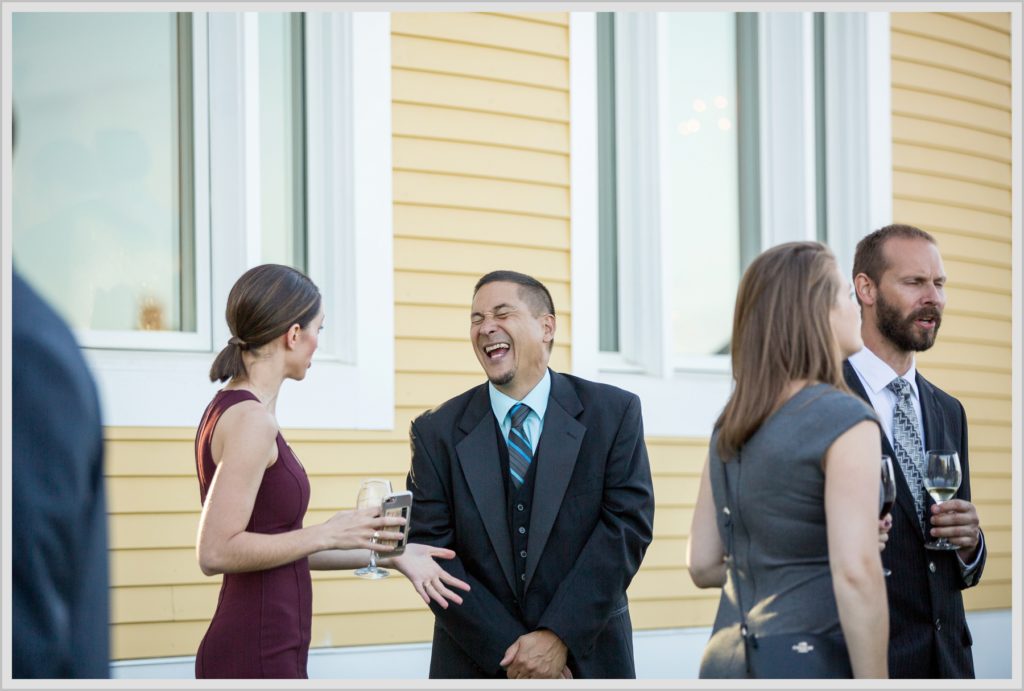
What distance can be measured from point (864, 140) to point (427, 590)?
5043mm

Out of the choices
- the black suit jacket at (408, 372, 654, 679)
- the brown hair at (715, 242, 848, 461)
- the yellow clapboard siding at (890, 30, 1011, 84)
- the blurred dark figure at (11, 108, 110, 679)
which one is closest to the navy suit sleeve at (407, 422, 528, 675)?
the black suit jacket at (408, 372, 654, 679)

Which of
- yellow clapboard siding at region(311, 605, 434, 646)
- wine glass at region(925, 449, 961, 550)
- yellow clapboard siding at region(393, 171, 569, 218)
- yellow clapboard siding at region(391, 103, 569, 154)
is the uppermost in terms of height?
yellow clapboard siding at region(391, 103, 569, 154)

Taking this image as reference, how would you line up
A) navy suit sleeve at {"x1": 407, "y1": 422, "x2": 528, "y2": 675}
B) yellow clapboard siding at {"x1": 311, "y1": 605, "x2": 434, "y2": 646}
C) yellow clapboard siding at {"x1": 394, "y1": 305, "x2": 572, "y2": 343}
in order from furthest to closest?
yellow clapboard siding at {"x1": 394, "y1": 305, "x2": 572, "y2": 343}
yellow clapboard siding at {"x1": 311, "y1": 605, "x2": 434, "y2": 646}
navy suit sleeve at {"x1": 407, "y1": 422, "x2": 528, "y2": 675}

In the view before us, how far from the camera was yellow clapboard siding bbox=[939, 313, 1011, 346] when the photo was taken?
25.2 ft

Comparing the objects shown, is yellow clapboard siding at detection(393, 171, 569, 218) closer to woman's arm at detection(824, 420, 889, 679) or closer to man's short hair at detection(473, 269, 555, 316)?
man's short hair at detection(473, 269, 555, 316)

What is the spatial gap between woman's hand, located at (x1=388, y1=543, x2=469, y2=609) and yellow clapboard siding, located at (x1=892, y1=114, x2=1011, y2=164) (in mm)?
5179

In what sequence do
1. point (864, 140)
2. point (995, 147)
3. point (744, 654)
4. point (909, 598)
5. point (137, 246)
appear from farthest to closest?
point (995, 147) < point (864, 140) < point (137, 246) < point (909, 598) < point (744, 654)

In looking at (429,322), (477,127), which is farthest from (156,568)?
(477,127)

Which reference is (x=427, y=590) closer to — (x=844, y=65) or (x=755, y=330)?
(x=755, y=330)

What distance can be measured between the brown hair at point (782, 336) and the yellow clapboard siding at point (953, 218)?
16.8 feet

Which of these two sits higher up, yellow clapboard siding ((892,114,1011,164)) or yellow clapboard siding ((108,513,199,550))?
yellow clapboard siding ((892,114,1011,164))

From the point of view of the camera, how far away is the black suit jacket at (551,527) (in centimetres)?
370

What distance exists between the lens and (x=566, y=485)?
12.5 feet

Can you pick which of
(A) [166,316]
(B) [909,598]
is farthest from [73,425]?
(A) [166,316]
